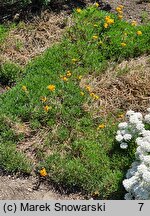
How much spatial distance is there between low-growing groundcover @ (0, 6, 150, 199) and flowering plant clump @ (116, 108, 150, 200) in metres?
0.22

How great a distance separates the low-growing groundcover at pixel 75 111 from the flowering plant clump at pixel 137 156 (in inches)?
8.7

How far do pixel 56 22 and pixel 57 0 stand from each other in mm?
519

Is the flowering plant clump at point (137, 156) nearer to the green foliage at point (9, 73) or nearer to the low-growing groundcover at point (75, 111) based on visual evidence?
the low-growing groundcover at point (75, 111)

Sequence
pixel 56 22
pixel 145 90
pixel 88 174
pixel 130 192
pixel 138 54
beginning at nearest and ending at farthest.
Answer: pixel 130 192 < pixel 88 174 < pixel 145 90 < pixel 138 54 < pixel 56 22

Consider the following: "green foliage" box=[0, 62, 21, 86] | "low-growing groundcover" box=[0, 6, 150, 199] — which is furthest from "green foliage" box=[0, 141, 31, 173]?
"green foliage" box=[0, 62, 21, 86]

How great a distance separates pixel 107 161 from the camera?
637cm

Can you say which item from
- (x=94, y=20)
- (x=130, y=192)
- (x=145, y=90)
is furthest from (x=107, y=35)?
(x=130, y=192)

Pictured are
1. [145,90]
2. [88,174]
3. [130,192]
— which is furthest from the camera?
[145,90]

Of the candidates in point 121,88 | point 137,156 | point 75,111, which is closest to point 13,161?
point 75,111

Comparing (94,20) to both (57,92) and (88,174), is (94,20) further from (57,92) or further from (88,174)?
(88,174)

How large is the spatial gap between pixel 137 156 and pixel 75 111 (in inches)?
54.8

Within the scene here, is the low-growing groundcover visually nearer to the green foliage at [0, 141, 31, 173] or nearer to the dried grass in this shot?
the green foliage at [0, 141, 31, 173]

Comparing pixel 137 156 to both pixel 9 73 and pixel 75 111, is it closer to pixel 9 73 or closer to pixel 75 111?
pixel 75 111

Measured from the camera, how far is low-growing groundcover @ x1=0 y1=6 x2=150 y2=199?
20.6ft
